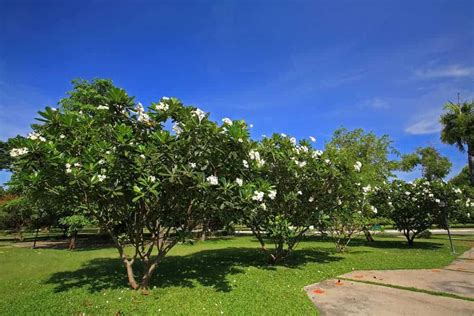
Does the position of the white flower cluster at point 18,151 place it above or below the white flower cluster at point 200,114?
below

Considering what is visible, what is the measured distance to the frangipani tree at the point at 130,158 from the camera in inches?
245

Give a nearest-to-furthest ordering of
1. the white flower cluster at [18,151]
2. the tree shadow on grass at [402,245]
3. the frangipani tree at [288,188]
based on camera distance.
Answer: the white flower cluster at [18,151], the frangipani tree at [288,188], the tree shadow on grass at [402,245]

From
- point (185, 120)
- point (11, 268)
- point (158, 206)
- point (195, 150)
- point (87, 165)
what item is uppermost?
point (185, 120)

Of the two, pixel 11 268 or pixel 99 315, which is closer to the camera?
pixel 99 315

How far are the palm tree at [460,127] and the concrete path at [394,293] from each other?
88.7 feet

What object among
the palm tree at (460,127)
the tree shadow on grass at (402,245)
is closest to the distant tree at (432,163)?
the palm tree at (460,127)

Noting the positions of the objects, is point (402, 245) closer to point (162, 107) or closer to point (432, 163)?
point (162, 107)

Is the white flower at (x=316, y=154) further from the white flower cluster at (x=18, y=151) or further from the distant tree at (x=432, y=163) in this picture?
the distant tree at (x=432, y=163)

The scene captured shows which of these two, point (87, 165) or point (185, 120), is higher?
point (185, 120)

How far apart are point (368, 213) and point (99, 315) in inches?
569

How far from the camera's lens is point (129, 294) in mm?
7211

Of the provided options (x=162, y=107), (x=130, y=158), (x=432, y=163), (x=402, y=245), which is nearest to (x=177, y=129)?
(x=162, y=107)

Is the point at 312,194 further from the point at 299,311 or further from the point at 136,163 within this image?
the point at 136,163

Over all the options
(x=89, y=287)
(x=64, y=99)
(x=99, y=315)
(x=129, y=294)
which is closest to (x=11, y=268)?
(x=89, y=287)
